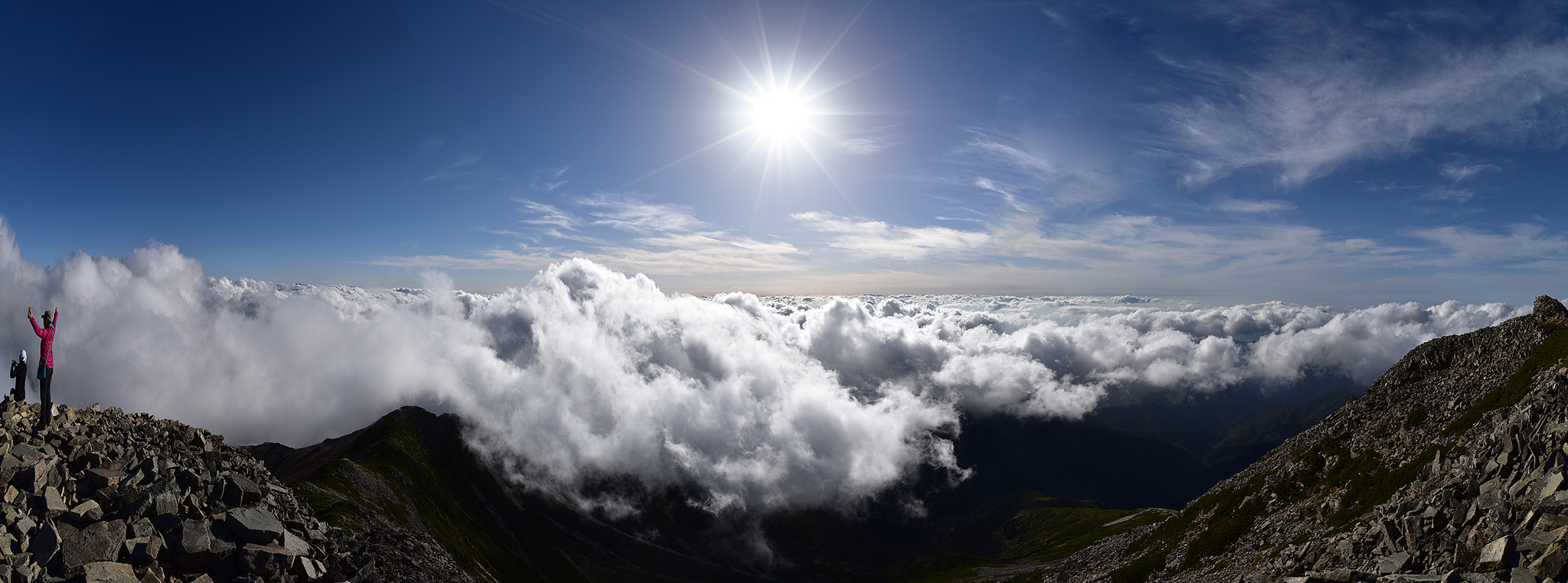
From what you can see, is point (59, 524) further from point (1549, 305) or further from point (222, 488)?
point (1549, 305)

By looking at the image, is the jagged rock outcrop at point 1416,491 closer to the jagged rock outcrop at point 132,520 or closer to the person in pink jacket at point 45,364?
the jagged rock outcrop at point 132,520

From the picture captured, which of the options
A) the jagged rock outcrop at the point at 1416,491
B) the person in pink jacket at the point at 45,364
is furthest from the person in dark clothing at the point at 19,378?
the jagged rock outcrop at the point at 1416,491

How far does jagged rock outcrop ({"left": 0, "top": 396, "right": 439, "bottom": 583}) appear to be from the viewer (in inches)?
938

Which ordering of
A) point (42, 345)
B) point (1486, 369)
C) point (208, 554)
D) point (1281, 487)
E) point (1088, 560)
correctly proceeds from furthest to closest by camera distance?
point (1088, 560)
point (1281, 487)
point (1486, 369)
point (42, 345)
point (208, 554)

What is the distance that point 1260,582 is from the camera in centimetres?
4275

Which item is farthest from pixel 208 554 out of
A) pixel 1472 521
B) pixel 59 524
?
pixel 1472 521

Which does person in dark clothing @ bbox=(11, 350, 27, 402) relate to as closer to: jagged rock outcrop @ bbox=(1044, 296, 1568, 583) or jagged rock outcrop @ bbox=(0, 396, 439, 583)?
jagged rock outcrop @ bbox=(0, 396, 439, 583)

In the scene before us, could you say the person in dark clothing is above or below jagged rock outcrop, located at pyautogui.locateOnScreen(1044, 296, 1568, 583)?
above

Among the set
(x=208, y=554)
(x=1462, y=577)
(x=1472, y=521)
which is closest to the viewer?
(x=1462, y=577)

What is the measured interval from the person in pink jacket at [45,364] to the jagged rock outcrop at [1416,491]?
76866 mm

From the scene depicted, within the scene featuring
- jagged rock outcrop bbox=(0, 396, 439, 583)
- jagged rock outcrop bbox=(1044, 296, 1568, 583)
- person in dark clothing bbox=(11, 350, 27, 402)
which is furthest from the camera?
person in dark clothing bbox=(11, 350, 27, 402)

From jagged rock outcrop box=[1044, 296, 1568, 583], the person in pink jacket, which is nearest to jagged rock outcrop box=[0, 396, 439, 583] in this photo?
the person in pink jacket

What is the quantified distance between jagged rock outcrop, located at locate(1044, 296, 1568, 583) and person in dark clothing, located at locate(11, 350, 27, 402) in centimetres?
8002

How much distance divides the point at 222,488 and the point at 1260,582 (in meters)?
73.5
